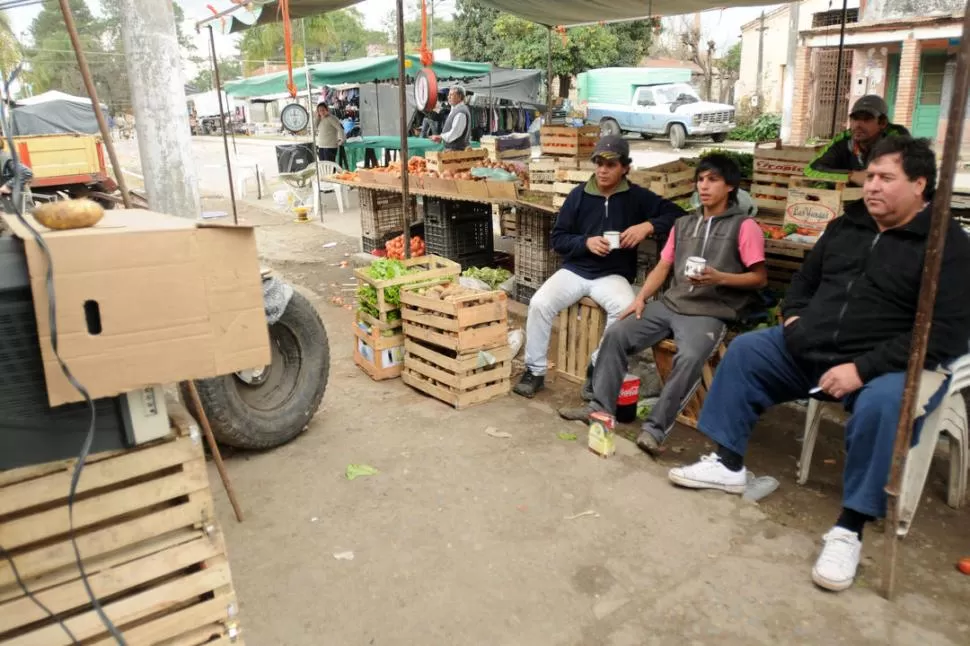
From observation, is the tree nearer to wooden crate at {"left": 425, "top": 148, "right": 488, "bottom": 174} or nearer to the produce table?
the produce table

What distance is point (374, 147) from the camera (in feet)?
44.1

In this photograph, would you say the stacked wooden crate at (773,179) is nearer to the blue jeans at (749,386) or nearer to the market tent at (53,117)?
the blue jeans at (749,386)

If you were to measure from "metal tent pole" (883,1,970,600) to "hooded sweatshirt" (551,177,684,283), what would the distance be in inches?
92.7

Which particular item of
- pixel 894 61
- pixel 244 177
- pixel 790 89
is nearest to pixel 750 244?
pixel 244 177

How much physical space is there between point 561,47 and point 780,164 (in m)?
24.3

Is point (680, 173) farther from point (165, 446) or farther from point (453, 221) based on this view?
point (165, 446)

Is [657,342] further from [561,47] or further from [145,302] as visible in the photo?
[561,47]

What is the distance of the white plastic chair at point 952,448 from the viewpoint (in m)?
3.09

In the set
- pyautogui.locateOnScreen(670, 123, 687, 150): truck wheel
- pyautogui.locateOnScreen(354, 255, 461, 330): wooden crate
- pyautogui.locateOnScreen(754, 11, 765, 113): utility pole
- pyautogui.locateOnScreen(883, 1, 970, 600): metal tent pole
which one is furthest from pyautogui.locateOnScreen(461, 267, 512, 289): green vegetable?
pyautogui.locateOnScreen(754, 11, 765, 113): utility pole

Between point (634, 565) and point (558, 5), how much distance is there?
664cm

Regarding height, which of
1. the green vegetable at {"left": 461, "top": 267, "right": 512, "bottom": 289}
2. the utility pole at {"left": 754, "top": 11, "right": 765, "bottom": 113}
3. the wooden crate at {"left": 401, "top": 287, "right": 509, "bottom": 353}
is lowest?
the green vegetable at {"left": 461, "top": 267, "right": 512, "bottom": 289}

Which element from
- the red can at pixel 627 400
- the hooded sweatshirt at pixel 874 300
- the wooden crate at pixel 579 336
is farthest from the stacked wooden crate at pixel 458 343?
the hooded sweatshirt at pixel 874 300

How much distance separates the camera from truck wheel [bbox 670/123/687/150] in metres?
24.2

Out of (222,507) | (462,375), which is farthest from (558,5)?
(222,507)
